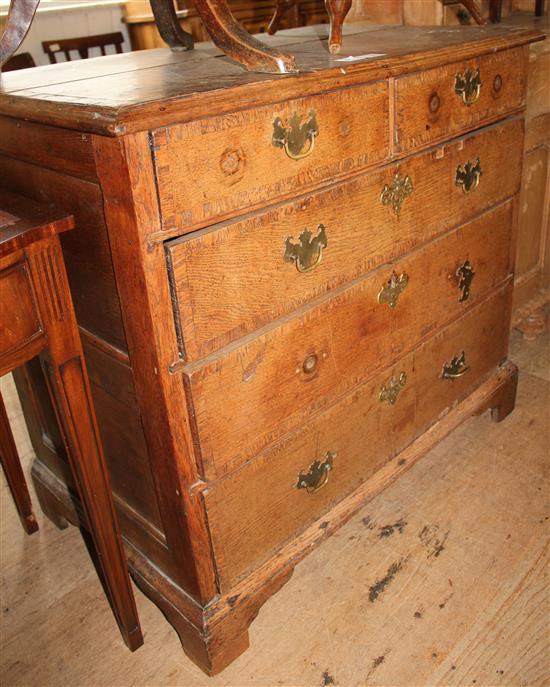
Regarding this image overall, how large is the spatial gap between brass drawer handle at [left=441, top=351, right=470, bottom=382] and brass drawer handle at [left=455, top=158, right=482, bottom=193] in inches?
17.3

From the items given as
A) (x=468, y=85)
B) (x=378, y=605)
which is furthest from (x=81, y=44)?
(x=378, y=605)

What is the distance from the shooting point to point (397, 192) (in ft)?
4.43

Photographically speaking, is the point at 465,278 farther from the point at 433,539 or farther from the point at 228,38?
the point at 228,38

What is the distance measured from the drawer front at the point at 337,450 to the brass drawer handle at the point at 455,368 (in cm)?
2

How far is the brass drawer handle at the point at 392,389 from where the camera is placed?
1.53 meters

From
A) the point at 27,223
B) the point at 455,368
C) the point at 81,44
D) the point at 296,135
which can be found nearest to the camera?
the point at 27,223

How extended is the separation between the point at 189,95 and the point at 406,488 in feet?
4.06

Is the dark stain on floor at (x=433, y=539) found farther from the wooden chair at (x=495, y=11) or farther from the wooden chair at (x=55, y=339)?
the wooden chair at (x=495, y=11)

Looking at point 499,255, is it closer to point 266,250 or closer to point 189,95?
point 266,250

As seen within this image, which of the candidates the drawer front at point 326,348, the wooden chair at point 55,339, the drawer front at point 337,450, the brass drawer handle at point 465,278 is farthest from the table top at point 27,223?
the brass drawer handle at point 465,278

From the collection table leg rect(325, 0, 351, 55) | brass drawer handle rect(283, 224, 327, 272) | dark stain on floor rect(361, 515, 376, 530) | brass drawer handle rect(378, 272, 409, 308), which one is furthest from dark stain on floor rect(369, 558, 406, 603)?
table leg rect(325, 0, 351, 55)

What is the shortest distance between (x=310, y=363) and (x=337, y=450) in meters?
0.27

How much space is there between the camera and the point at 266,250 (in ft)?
3.70

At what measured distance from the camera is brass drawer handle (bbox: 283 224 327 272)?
117cm
